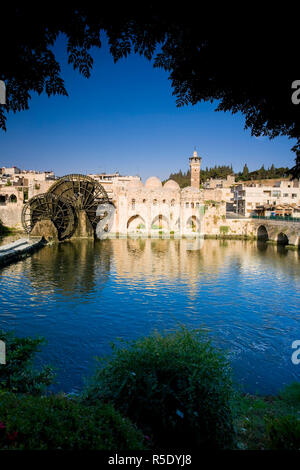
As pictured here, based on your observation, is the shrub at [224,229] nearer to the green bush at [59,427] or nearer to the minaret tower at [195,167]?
the minaret tower at [195,167]

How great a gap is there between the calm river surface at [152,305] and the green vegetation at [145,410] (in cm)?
284

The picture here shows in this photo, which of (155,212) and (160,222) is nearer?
(155,212)

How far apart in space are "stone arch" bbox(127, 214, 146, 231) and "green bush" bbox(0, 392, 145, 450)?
39203 mm

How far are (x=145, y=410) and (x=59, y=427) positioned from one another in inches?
60.5

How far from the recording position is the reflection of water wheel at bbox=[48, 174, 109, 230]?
118 ft

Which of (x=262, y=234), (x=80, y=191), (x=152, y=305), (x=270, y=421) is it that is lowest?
(x=152, y=305)

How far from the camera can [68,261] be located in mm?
23734

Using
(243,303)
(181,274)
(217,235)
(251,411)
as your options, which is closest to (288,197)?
(217,235)

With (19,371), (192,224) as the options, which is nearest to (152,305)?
(19,371)

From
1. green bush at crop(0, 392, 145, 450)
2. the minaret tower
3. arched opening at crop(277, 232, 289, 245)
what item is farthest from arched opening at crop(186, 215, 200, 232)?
green bush at crop(0, 392, 145, 450)

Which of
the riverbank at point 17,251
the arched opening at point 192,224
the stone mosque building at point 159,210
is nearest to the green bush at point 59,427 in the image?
the riverbank at point 17,251

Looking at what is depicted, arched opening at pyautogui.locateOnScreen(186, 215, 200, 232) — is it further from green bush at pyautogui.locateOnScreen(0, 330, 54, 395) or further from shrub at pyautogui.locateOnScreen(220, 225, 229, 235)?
green bush at pyautogui.locateOnScreen(0, 330, 54, 395)

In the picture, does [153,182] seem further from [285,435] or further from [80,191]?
[285,435]

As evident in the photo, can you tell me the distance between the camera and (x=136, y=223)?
4303 centimetres
